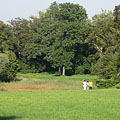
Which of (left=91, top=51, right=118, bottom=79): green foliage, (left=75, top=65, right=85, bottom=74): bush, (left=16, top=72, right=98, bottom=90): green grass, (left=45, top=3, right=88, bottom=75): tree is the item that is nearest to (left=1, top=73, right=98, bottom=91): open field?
(left=16, top=72, right=98, bottom=90): green grass

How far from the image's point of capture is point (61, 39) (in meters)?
81.1

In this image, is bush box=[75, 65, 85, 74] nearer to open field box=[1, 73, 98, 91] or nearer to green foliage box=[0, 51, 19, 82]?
open field box=[1, 73, 98, 91]

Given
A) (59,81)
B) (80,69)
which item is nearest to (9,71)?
(59,81)

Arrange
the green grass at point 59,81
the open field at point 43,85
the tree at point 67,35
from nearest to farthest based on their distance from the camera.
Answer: the open field at point 43,85 < the green grass at point 59,81 < the tree at point 67,35

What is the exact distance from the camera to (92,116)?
1616 cm

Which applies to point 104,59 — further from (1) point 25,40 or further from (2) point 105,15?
(1) point 25,40

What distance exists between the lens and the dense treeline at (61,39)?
75.6m

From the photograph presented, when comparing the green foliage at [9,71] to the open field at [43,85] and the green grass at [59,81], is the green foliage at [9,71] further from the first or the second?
the green grass at [59,81]

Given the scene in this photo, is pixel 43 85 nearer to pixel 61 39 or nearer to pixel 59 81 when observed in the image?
pixel 59 81

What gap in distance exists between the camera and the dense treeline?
75631 millimetres

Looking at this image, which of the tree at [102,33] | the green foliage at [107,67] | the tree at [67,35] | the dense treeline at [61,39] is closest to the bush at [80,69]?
the dense treeline at [61,39]

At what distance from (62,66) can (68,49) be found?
532 cm

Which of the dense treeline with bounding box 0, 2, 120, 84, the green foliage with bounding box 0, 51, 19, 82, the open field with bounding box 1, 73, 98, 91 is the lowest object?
the open field with bounding box 1, 73, 98, 91

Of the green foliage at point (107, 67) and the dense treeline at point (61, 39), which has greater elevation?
the dense treeline at point (61, 39)
